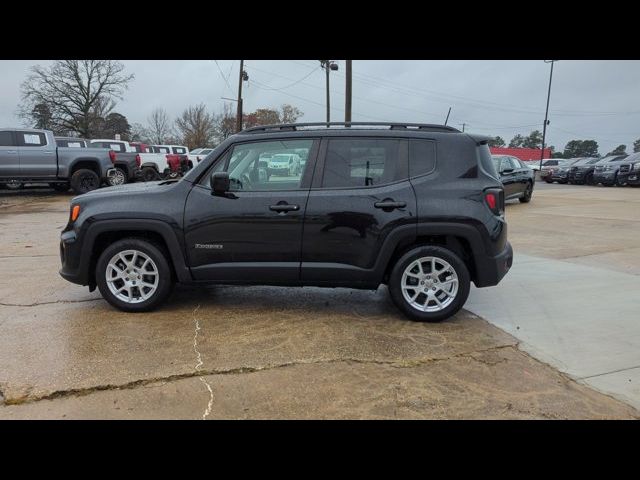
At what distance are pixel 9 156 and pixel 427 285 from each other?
15513 mm

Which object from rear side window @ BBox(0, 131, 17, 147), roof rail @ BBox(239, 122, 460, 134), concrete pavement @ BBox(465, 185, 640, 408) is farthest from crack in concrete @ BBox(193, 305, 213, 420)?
rear side window @ BBox(0, 131, 17, 147)

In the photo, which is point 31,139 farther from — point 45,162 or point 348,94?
point 348,94

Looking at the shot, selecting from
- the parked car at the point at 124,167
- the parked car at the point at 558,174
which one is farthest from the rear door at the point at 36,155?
the parked car at the point at 558,174

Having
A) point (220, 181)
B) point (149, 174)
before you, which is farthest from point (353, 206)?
point (149, 174)

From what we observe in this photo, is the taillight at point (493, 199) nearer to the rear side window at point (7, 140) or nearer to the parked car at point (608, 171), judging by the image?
the rear side window at point (7, 140)

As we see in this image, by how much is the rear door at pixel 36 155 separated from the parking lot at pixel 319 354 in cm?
1100

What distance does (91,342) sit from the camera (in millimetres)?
3951

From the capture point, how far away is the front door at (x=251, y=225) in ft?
14.6

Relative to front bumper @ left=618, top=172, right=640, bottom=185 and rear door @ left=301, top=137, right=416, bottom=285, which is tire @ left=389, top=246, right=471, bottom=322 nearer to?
rear door @ left=301, top=137, right=416, bottom=285

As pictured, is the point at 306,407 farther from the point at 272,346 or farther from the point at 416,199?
the point at 416,199

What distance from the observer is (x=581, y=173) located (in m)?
27.8

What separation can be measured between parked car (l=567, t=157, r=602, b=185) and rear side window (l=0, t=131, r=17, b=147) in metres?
27.4
